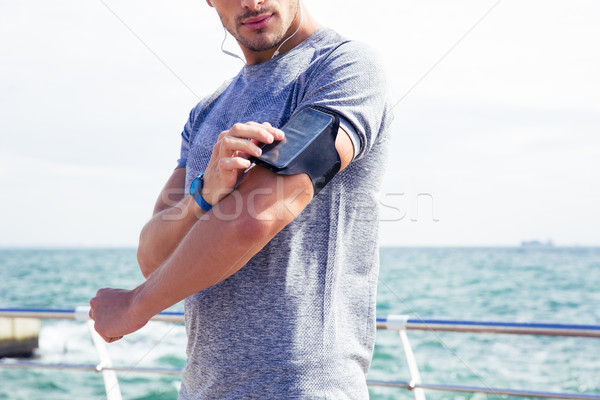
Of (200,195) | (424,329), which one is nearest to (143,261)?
(200,195)

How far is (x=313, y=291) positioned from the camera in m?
0.84

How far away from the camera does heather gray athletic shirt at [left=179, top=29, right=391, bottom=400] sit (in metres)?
0.81

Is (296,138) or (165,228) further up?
(296,138)

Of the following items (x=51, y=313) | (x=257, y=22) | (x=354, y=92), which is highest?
(x=257, y=22)

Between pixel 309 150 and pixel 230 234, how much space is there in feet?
0.51

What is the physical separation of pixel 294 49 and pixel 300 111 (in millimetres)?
256

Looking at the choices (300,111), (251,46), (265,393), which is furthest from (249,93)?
(265,393)

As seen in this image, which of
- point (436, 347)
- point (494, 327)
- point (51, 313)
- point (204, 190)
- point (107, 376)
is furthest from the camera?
point (436, 347)

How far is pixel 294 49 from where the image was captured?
1.03 meters

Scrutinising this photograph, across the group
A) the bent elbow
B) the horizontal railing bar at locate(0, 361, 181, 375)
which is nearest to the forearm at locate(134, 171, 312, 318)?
the bent elbow

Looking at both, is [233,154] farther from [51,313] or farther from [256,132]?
[51,313]

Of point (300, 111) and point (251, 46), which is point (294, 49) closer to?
point (251, 46)

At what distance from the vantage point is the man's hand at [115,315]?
2.74 feet

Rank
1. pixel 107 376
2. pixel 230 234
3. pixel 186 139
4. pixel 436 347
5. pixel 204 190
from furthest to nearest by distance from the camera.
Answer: pixel 436 347
pixel 107 376
pixel 186 139
pixel 204 190
pixel 230 234
